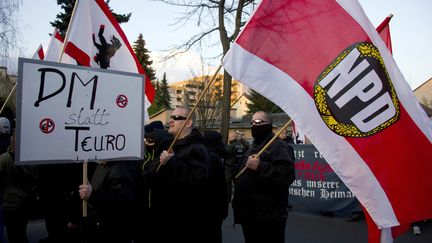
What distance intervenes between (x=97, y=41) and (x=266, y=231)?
3.45m

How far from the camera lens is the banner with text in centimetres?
969

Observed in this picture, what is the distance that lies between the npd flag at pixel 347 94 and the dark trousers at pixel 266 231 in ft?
4.54

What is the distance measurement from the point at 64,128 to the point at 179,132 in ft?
3.61

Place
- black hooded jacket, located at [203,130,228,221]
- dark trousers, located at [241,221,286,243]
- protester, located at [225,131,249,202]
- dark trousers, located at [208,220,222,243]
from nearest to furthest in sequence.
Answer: dark trousers, located at [208,220,222,243], black hooded jacket, located at [203,130,228,221], dark trousers, located at [241,221,286,243], protester, located at [225,131,249,202]

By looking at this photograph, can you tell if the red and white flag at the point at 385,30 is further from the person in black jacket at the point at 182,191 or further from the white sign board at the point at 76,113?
the white sign board at the point at 76,113

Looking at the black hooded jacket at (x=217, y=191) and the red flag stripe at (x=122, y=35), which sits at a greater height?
the red flag stripe at (x=122, y=35)

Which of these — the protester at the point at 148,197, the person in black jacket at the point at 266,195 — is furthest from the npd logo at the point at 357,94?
the protester at the point at 148,197

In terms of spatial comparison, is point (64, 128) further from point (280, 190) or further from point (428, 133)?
point (428, 133)

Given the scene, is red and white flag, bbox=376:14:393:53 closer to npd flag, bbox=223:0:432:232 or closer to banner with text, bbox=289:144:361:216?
npd flag, bbox=223:0:432:232

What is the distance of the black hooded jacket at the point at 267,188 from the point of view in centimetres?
436

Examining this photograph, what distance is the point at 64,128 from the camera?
321 centimetres

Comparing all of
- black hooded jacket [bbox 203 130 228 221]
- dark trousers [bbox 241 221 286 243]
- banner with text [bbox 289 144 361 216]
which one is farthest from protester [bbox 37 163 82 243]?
banner with text [bbox 289 144 361 216]

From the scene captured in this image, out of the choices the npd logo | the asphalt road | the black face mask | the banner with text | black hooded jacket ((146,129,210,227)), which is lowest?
the asphalt road

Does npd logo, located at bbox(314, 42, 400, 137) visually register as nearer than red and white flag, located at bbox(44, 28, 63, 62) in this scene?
Yes
